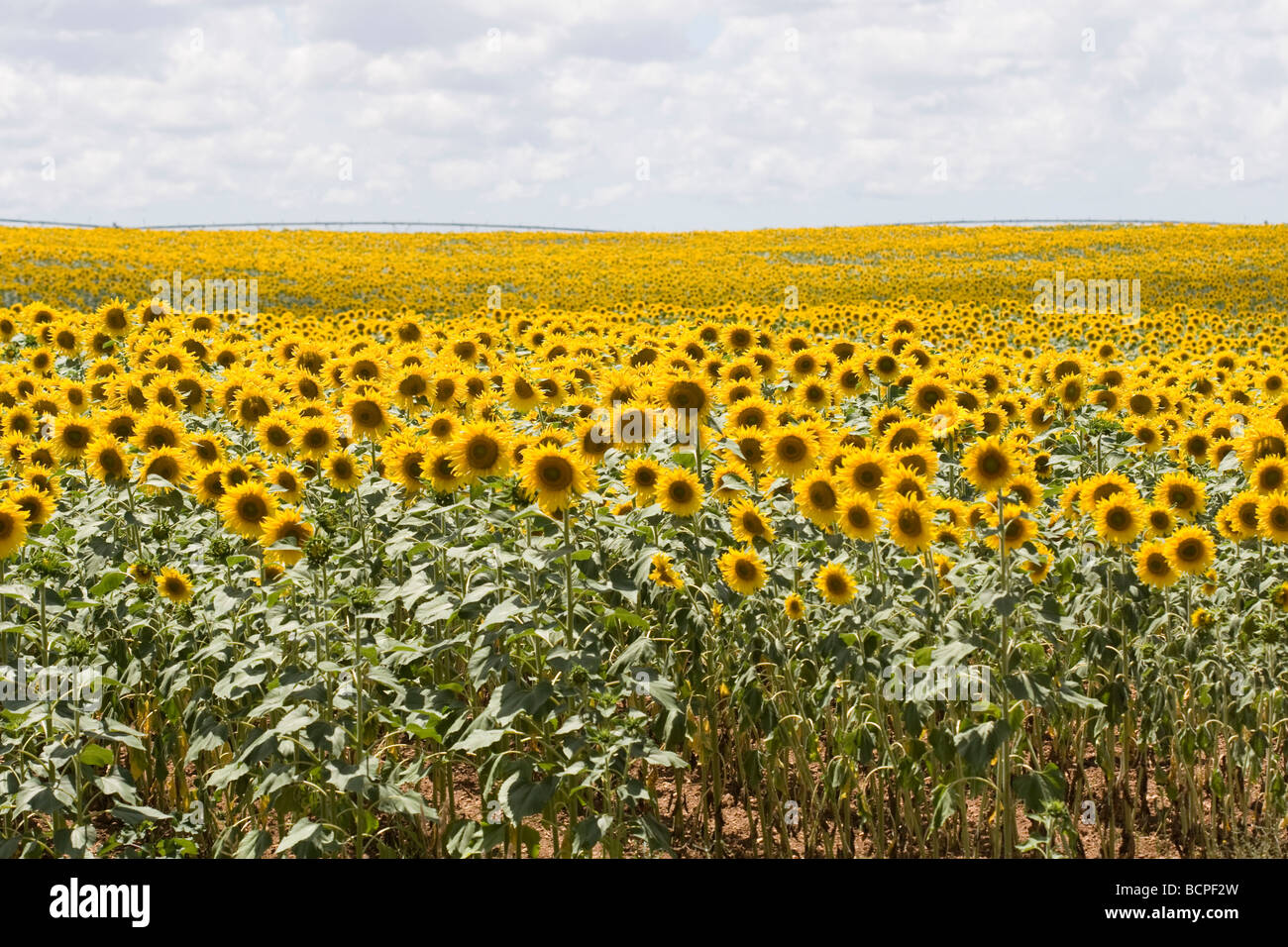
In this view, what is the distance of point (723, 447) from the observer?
6.11 meters

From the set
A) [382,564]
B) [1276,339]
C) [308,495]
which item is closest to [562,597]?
[382,564]

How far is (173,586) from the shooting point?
5.31 m

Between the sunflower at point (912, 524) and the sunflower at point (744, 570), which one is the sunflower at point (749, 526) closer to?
the sunflower at point (744, 570)

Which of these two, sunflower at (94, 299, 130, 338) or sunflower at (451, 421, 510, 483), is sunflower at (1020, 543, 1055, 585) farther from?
sunflower at (94, 299, 130, 338)

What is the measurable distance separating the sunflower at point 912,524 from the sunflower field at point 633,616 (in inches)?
0.6

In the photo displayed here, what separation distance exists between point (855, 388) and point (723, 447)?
2412 millimetres

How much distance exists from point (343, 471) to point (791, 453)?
7.60 feet

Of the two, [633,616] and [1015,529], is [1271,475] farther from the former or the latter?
[633,616]

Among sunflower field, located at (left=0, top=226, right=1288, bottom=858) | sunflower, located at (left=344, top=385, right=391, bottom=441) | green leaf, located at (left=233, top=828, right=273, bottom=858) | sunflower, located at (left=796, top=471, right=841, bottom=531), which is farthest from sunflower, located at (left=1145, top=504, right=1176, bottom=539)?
green leaf, located at (left=233, top=828, right=273, bottom=858)

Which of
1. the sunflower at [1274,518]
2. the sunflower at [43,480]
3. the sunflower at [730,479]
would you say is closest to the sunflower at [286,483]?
the sunflower at [43,480]

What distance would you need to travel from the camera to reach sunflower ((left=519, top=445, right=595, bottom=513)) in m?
4.82

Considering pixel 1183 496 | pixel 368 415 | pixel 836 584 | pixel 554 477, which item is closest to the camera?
pixel 554 477

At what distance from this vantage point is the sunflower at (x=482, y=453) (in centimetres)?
543

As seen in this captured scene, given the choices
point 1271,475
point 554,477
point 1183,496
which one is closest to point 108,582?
point 554,477
